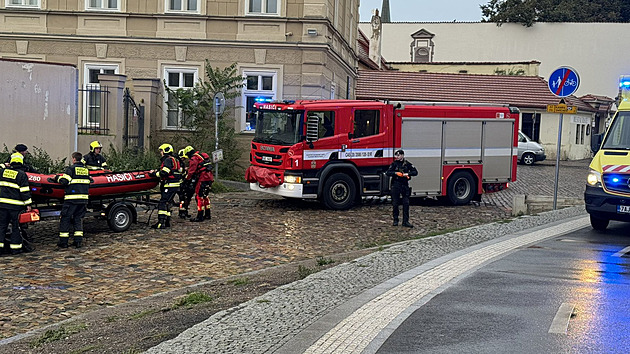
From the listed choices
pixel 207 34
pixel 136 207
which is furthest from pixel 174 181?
pixel 207 34

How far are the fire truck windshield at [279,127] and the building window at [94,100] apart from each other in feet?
17.8

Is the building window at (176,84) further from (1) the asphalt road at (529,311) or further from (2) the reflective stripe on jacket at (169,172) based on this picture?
(1) the asphalt road at (529,311)

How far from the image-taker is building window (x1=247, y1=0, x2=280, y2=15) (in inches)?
1008

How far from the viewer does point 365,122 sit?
20.0 meters

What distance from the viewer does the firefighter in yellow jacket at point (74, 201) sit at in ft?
43.8

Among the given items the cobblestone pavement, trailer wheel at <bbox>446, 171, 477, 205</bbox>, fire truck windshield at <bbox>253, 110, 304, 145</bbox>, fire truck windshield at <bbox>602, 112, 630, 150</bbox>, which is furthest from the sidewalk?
trailer wheel at <bbox>446, 171, 477, 205</bbox>

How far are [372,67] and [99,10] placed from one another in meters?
27.7

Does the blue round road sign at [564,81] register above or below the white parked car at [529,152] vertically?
above

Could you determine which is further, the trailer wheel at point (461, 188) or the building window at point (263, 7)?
the building window at point (263, 7)

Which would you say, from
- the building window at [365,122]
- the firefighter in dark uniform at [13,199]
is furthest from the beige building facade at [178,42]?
the firefighter in dark uniform at [13,199]

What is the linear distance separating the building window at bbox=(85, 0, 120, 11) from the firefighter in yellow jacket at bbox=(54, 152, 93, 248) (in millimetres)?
13880

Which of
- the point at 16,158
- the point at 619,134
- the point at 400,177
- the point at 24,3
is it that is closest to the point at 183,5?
the point at 24,3

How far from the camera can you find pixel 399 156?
1705cm

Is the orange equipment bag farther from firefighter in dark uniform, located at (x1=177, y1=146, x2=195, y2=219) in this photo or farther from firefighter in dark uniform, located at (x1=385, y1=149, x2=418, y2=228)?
firefighter in dark uniform, located at (x1=385, y1=149, x2=418, y2=228)
